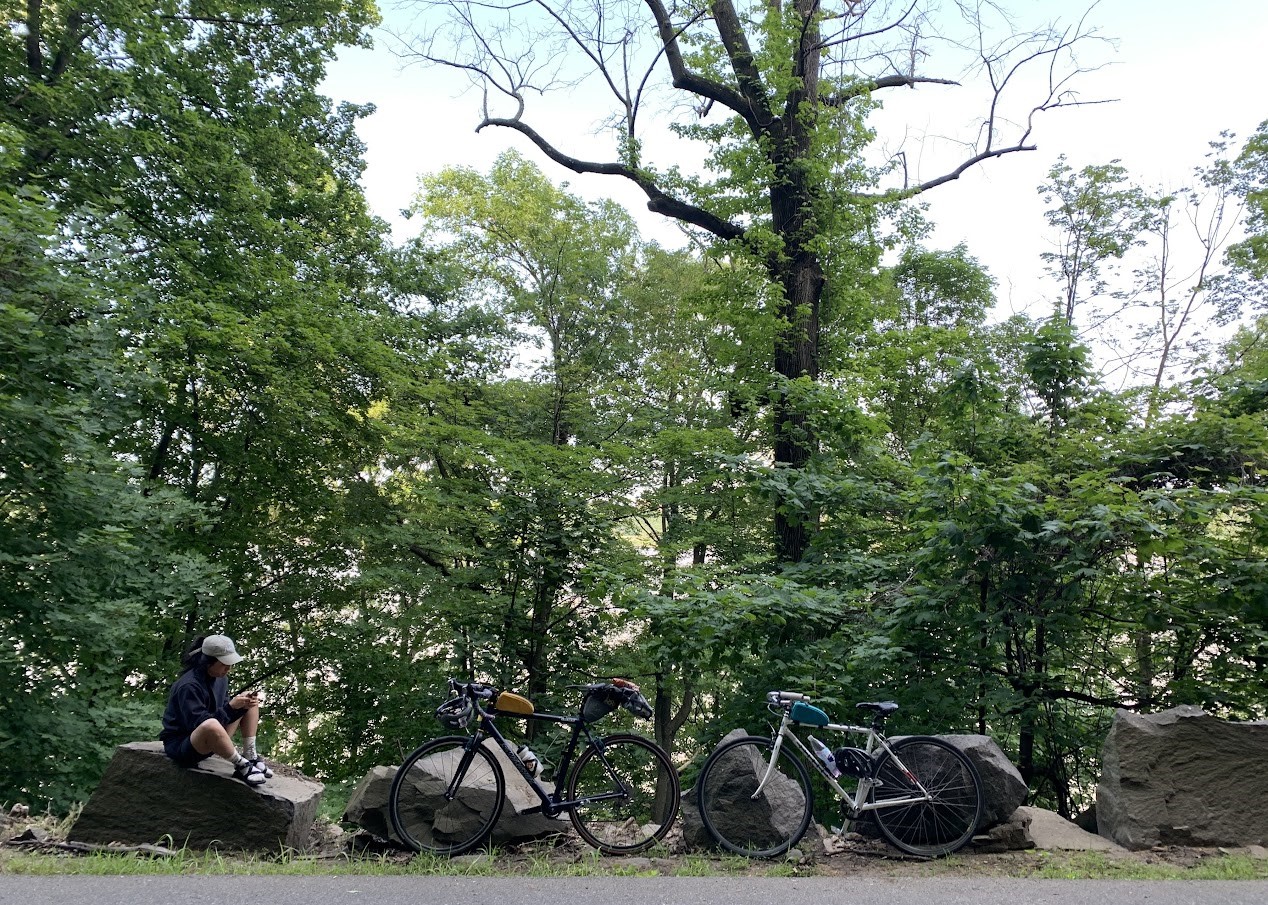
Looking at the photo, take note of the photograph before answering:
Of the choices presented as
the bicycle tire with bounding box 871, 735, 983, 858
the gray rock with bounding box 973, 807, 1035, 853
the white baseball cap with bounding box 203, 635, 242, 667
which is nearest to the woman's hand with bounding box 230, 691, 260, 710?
the white baseball cap with bounding box 203, 635, 242, 667

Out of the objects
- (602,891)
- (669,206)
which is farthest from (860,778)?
(669,206)

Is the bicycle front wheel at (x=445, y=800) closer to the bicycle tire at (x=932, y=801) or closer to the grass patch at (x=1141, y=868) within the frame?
the bicycle tire at (x=932, y=801)

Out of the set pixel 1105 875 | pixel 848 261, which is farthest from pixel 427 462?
pixel 1105 875

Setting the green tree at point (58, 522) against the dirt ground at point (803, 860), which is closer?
the dirt ground at point (803, 860)

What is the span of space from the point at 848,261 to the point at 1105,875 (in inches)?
374

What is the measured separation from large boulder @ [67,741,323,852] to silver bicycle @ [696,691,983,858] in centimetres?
253

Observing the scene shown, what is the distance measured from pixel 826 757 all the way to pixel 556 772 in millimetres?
1617

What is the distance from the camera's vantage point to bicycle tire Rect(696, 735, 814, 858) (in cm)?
460

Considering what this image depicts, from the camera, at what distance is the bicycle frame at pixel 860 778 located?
4.65m

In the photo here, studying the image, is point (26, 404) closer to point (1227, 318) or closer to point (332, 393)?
point (332, 393)

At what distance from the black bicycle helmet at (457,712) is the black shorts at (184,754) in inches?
54.3

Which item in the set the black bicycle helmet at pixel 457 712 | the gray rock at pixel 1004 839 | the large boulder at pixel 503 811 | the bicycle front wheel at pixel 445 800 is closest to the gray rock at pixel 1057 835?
the gray rock at pixel 1004 839

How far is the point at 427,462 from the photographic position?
667 inches

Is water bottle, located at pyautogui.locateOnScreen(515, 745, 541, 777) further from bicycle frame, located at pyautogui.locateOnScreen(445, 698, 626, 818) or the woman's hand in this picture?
the woman's hand
